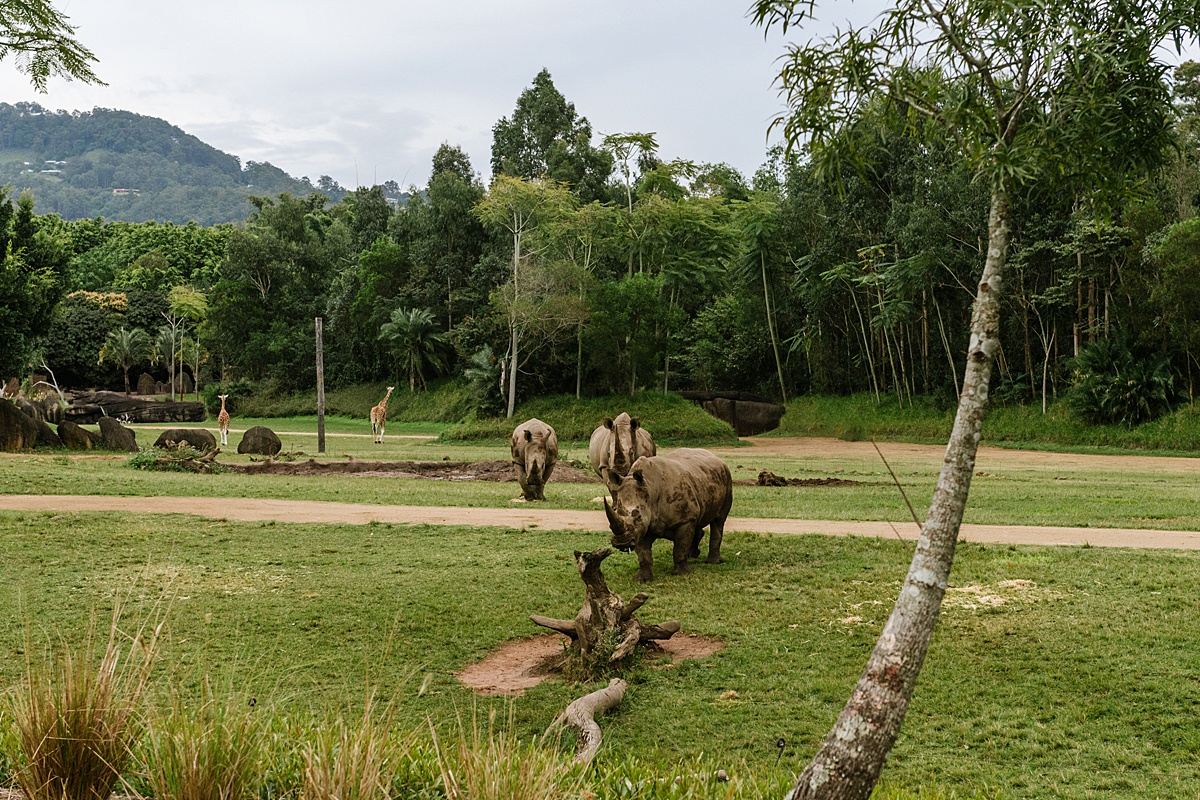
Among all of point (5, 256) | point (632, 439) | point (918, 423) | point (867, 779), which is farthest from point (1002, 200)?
point (918, 423)

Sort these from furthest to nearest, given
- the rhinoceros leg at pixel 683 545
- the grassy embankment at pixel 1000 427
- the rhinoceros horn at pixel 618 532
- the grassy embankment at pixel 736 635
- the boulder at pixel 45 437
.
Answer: the grassy embankment at pixel 1000 427, the boulder at pixel 45 437, the rhinoceros leg at pixel 683 545, the rhinoceros horn at pixel 618 532, the grassy embankment at pixel 736 635

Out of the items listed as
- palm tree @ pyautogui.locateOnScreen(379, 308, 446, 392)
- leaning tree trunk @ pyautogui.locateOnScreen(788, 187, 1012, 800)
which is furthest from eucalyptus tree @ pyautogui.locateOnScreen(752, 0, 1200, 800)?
palm tree @ pyautogui.locateOnScreen(379, 308, 446, 392)

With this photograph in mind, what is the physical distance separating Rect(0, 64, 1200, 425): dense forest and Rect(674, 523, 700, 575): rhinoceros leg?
53.3 ft

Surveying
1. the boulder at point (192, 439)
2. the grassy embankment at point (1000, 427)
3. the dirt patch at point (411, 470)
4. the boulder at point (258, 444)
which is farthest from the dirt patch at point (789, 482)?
the boulder at point (258, 444)

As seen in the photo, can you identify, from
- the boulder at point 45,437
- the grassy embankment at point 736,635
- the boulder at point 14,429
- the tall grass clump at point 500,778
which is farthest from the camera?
the boulder at point 45,437

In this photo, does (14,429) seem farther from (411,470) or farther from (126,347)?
(126,347)

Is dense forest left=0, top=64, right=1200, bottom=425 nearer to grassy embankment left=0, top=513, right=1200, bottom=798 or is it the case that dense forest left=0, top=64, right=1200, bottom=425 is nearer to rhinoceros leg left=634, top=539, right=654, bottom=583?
grassy embankment left=0, top=513, right=1200, bottom=798

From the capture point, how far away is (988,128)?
174 inches

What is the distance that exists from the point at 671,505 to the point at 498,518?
220 inches

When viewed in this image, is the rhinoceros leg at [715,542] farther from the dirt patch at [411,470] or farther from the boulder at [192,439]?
the boulder at [192,439]

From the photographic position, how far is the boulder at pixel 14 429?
24125 mm

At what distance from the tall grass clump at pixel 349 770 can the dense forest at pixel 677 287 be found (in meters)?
22.2

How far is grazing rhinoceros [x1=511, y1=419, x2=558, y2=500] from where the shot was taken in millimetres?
17281

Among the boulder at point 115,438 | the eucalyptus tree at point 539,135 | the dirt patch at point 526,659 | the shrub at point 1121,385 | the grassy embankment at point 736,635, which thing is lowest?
the dirt patch at point 526,659
